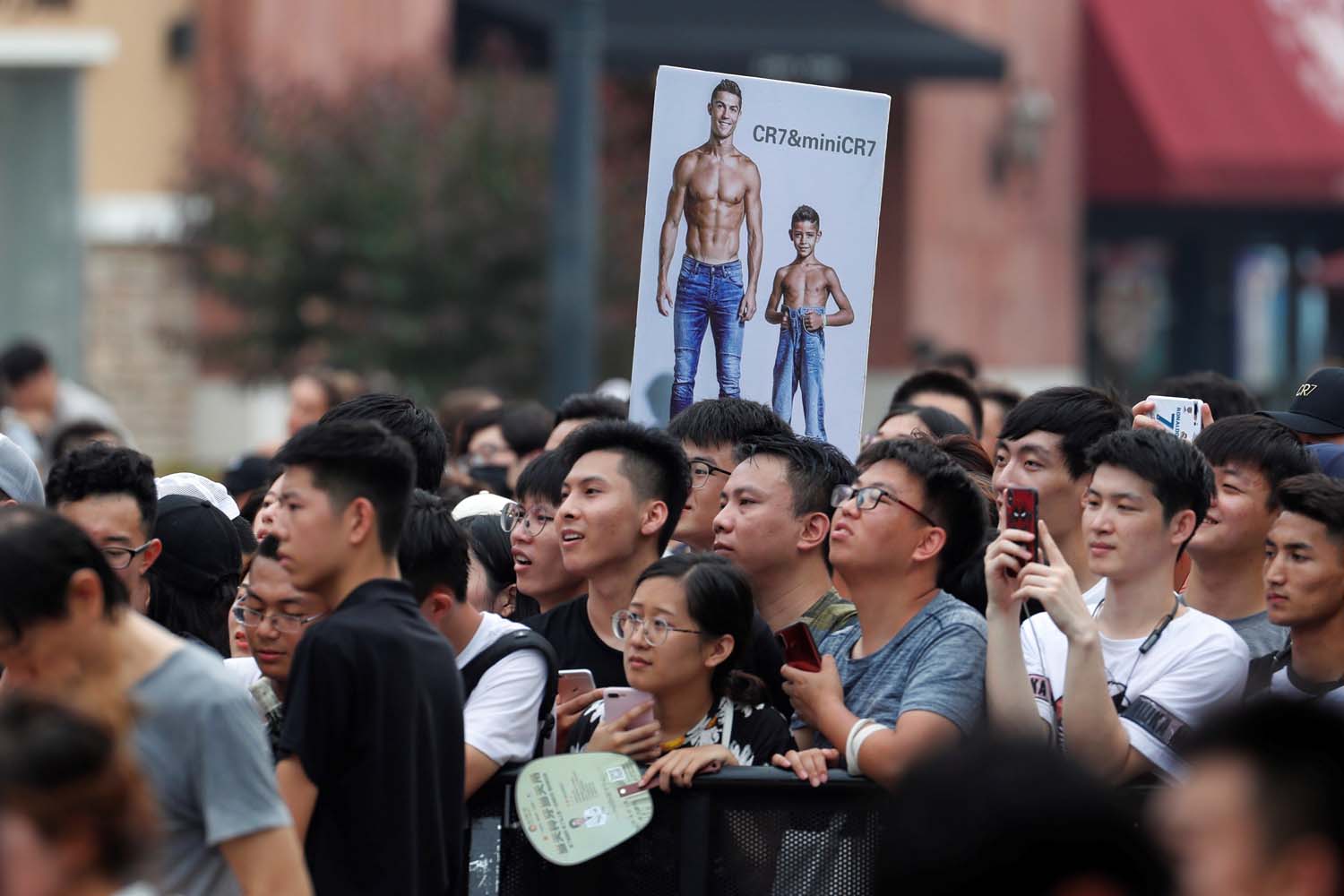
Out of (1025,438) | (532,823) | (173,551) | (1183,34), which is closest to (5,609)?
(532,823)

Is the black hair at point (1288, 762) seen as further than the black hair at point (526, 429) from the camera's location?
No

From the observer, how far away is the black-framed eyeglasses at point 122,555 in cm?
535

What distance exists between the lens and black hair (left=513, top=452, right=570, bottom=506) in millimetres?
5887

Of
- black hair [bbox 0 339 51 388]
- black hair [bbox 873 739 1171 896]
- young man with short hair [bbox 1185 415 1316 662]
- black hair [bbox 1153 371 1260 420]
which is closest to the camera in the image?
black hair [bbox 873 739 1171 896]

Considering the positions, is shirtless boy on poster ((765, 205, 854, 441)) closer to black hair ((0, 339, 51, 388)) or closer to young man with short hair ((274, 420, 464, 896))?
young man with short hair ((274, 420, 464, 896))

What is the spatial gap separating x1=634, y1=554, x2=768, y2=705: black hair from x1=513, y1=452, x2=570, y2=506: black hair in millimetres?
889

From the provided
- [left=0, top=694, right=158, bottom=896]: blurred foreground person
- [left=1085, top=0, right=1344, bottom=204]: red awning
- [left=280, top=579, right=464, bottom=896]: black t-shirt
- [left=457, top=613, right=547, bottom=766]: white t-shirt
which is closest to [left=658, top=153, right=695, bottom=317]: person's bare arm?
[left=457, top=613, right=547, bottom=766]: white t-shirt

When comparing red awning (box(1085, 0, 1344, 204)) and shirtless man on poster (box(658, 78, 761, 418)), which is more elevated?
red awning (box(1085, 0, 1344, 204))

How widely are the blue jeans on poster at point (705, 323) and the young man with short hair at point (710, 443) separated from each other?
0.97 feet

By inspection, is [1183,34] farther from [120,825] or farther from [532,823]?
[120,825]

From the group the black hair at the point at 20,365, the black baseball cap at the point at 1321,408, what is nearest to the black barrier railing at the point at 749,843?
the black baseball cap at the point at 1321,408

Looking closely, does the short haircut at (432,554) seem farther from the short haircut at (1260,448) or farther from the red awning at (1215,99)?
the red awning at (1215,99)

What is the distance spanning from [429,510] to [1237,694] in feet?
6.44

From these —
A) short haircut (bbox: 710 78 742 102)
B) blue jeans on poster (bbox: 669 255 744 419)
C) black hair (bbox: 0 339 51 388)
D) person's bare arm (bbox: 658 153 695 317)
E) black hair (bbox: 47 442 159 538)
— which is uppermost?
short haircut (bbox: 710 78 742 102)
